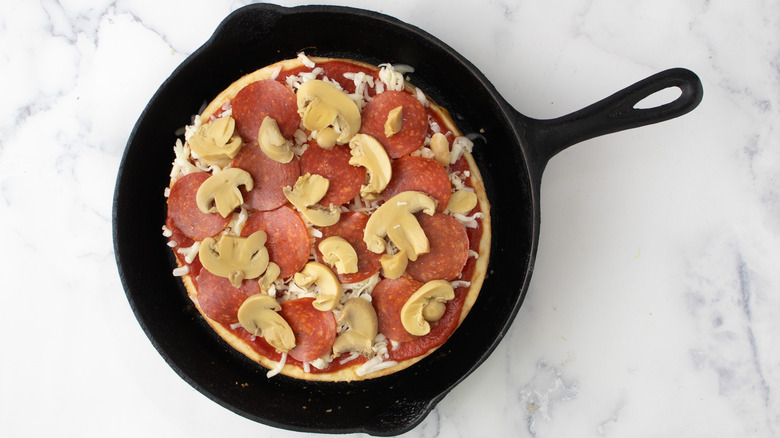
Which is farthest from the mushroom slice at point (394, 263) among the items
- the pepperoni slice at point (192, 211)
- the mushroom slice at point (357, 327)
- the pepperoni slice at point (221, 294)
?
the pepperoni slice at point (192, 211)

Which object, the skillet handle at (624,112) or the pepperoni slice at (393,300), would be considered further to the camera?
the pepperoni slice at (393,300)

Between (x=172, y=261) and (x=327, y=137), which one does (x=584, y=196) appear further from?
(x=172, y=261)

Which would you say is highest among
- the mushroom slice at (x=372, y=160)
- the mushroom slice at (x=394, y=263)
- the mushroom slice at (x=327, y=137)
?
the mushroom slice at (x=327, y=137)

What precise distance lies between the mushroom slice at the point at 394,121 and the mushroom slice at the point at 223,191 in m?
0.50

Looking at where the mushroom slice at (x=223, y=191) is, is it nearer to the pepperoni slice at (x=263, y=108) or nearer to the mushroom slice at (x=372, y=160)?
the pepperoni slice at (x=263, y=108)

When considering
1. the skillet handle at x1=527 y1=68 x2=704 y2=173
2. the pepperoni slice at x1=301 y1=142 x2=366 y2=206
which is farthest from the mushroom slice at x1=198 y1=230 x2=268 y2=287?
the skillet handle at x1=527 y1=68 x2=704 y2=173

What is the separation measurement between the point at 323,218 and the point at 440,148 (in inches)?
18.7

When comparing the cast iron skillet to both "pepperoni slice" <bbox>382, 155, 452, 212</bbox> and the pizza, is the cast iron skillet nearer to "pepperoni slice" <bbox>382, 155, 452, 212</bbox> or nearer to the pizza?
the pizza

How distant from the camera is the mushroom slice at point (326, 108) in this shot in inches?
77.5

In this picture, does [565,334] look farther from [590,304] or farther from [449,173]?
[449,173]

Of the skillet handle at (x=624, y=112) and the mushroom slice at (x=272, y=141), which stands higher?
the mushroom slice at (x=272, y=141)

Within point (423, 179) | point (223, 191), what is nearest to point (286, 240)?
point (223, 191)

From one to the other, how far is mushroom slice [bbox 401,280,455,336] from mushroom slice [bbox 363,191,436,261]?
0.13 meters

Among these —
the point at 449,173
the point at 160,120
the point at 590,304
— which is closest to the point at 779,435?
the point at 590,304
